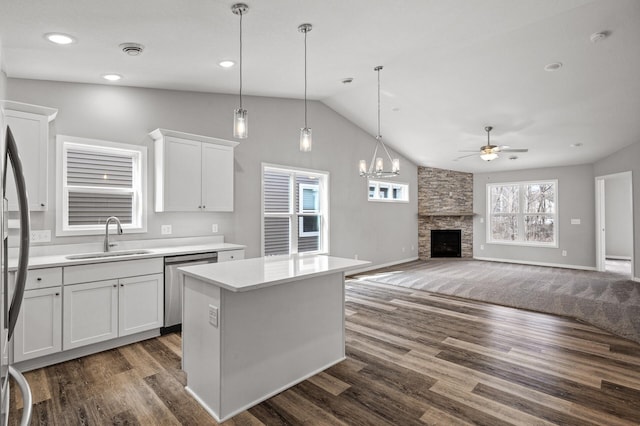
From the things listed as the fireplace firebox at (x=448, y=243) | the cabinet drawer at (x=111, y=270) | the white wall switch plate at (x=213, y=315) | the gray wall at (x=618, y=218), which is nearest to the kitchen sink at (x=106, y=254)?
Result: the cabinet drawer at (x=111, y=270)

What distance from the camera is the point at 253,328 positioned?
2336 millimetres

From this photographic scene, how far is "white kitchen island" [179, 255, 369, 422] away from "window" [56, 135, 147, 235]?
5.91 ft

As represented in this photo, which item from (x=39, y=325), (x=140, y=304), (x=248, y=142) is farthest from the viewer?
(x=248, y=142)

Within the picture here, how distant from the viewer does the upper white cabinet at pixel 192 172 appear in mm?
3832

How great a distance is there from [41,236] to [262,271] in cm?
236

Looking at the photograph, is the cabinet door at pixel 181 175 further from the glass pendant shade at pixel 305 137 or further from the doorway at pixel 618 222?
the doorway at pixel 618 222

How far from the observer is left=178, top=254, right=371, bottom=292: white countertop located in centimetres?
212

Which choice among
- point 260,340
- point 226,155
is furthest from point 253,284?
point 226,155

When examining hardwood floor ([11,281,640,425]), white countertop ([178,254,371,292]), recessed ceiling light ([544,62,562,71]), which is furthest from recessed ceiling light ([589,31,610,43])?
white countertop ([178,254,371,292])

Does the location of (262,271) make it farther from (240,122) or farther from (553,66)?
(553,66)

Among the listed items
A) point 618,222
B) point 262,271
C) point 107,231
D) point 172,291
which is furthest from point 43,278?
point 618,222

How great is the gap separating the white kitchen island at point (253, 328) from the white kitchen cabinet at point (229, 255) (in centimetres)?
124

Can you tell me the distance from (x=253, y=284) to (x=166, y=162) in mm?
2421

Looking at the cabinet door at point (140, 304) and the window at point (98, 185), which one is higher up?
the window at point (98, 185)
